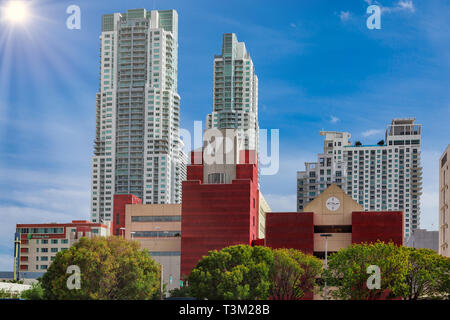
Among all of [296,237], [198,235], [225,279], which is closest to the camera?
[225,279]

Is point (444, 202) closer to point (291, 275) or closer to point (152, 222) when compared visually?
point (291, 275)

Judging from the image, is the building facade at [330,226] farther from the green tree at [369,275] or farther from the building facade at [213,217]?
the green tree at [369,275]

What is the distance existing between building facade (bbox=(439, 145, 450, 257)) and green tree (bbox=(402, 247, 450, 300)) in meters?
40.4

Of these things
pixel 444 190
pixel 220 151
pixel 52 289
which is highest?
pixel 220 151

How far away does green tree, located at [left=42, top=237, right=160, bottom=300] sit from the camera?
101m

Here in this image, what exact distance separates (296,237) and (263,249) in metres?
35.9

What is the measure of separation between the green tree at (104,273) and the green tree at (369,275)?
28.7m

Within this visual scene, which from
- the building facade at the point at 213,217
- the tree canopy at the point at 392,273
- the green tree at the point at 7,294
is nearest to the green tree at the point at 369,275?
the tree canopy at the point at 392,273

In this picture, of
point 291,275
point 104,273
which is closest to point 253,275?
point 291,275

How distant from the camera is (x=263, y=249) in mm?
107062

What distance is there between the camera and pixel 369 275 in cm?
9794

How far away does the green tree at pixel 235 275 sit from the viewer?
99.0m
